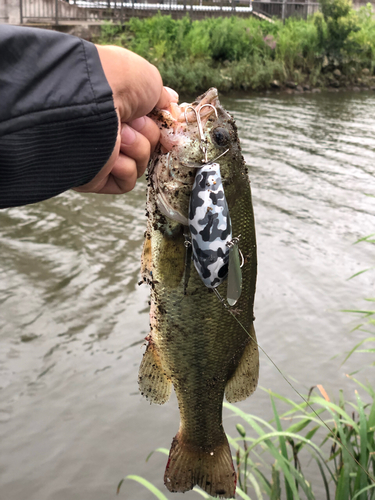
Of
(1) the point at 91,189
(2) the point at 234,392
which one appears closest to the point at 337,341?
(2) the point at 234,392

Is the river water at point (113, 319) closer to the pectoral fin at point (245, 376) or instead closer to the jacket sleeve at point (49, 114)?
the pectoral fin at point (245, 376)

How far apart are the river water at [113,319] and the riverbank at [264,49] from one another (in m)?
10.1

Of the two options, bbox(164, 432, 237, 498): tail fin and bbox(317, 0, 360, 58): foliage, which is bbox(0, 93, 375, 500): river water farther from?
bbox(317, 0, 360, 58): foliage

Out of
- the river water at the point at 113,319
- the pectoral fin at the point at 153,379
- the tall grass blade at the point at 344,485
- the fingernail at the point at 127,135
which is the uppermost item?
the fingernail at the point at 127,135

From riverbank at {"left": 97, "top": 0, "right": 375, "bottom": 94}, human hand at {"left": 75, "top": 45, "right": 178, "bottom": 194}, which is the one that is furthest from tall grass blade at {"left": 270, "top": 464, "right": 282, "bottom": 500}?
riverbank at {"left": 97, "top": 0, "right": 375, "bottom": 94}

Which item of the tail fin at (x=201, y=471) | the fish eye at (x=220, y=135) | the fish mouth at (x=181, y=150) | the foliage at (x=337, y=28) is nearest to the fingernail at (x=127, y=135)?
the fish mouth at (x=181, y=150)

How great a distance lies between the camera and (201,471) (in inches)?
99.4

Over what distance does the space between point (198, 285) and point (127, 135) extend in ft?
2.06

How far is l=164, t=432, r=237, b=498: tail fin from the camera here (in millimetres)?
2480

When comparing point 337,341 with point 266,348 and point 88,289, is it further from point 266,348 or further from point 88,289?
point 88,289

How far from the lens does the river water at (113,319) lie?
4.81 m

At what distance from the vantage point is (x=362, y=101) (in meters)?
20.1

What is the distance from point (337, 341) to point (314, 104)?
14476 millimetres

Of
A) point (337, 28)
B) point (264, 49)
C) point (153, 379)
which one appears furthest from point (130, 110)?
point (337, 28)
